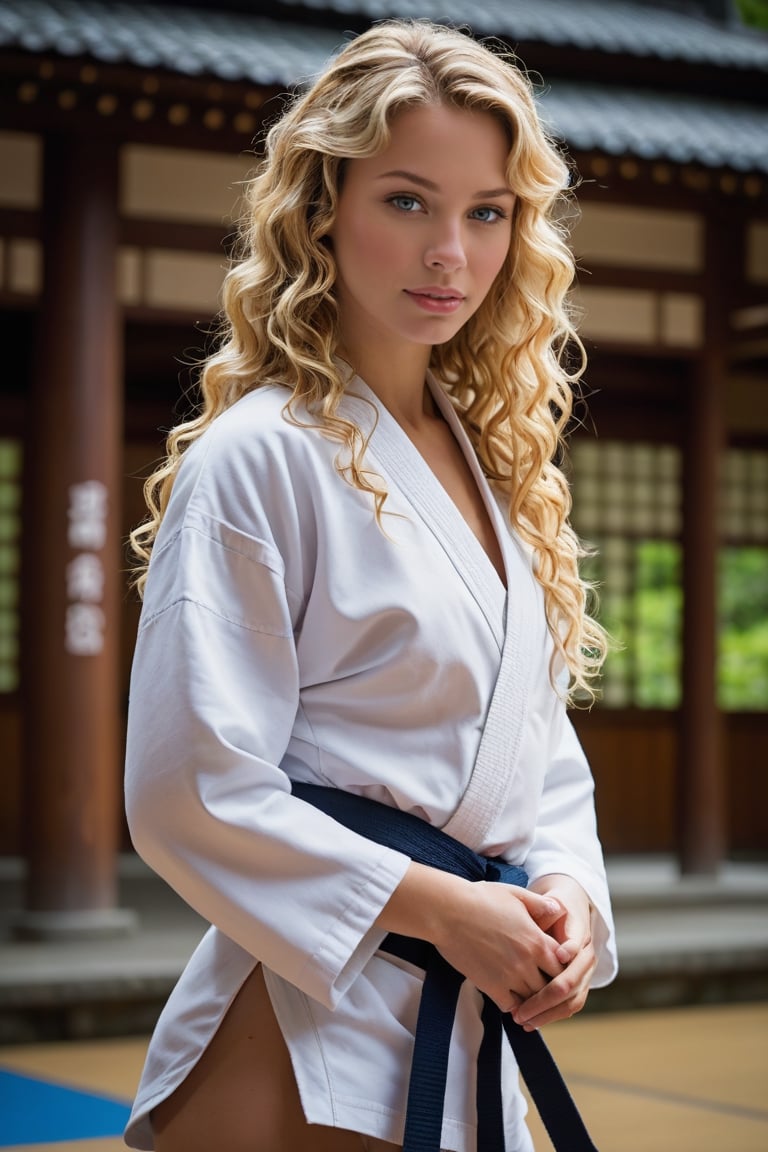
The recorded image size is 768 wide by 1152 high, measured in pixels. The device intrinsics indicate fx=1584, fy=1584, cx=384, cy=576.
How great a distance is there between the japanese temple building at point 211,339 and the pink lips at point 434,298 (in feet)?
8.21

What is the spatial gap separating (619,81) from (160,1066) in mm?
7980

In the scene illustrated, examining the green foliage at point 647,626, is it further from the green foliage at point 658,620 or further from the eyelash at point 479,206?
the eyelash at point 479,206

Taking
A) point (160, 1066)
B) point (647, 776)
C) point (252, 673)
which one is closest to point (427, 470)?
point (252, 673)

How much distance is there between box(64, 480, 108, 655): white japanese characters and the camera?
6.50 metres

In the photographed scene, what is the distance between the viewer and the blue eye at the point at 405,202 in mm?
1527

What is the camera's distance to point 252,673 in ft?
4.67

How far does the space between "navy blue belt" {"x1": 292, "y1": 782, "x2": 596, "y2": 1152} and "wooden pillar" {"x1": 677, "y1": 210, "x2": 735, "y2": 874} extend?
6.87m

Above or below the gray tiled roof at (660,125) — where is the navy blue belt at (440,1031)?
below

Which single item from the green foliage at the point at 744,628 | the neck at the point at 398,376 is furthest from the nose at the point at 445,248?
the green foliage at the point at 744,628

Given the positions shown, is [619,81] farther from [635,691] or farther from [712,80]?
[635,691]

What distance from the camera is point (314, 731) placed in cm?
147

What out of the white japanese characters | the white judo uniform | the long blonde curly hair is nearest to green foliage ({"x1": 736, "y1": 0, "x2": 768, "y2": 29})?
the white japanese characters

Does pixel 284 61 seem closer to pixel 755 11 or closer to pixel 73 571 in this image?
pixel 73 571

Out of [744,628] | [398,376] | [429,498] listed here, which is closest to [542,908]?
[429,498]
